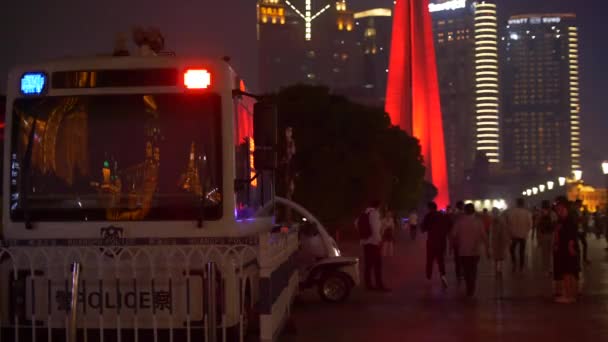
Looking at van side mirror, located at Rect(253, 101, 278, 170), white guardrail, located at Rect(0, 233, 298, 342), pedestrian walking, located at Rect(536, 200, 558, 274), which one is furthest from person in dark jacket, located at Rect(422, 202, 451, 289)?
white guardrail, located at Rect(0, 233, 298, 342)

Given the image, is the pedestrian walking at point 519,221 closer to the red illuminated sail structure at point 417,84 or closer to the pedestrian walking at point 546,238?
the pedestrian walking at point 546,238

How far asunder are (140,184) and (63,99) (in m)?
1.17

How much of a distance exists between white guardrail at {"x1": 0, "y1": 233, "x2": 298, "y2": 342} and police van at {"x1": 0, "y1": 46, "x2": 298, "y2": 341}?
0.01 metres

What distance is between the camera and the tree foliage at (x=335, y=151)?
5316cm

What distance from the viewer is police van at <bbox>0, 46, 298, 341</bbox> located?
32.4 feet

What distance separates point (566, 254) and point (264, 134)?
8.11 m

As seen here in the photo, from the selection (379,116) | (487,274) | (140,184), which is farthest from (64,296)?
(379,116)

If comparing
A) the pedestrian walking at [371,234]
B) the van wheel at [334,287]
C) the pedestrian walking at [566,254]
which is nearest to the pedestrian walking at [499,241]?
the pedestrian walking at [371,234]

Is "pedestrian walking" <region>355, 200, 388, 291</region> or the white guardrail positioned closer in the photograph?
the white guardrail

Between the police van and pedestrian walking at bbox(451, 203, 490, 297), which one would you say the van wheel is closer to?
pedestrian walking at bbox(451, 203, 490, 297)

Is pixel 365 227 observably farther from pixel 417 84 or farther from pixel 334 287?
pixel 417 84

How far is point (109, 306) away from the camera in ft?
32.6

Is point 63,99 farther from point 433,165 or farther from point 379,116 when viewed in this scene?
point 433,165

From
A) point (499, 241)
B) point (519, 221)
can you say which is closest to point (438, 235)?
point (499, 241)
